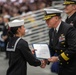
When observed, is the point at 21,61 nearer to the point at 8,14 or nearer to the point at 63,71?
the point at 63,71

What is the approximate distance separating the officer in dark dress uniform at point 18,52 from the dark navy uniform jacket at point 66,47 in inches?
19.2

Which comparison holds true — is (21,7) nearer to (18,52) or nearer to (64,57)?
(18,52)

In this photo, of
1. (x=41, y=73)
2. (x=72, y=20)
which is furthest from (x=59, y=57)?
(x=41, y=73)

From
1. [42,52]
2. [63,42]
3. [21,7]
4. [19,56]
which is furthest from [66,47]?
[21,7]

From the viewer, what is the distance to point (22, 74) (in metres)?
5.38

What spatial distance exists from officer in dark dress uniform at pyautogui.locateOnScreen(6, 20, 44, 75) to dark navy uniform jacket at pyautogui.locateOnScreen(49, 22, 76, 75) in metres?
0.49

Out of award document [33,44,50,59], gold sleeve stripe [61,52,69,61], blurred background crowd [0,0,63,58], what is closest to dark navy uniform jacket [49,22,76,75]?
gold sleeve stripe [61,52,69,61]

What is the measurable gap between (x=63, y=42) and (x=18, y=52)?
32.0 inches

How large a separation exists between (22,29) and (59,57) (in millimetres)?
837

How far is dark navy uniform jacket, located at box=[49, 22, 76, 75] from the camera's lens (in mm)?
4863

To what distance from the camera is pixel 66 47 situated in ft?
16.4

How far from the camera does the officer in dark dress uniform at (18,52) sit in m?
5.28

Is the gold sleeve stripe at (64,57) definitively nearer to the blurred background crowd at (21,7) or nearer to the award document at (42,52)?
the award document at (42,52)

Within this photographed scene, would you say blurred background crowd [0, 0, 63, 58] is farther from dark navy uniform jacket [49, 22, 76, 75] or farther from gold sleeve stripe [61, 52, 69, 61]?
gold sleeve stripe [61, 52, 69, 61]
